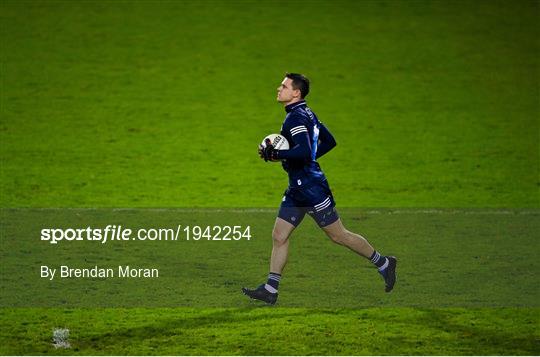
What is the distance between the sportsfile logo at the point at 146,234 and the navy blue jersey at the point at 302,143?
13.1 ft

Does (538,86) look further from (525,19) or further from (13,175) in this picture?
(13,175)

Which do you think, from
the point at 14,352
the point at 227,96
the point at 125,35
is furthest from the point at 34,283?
the point at 125,35

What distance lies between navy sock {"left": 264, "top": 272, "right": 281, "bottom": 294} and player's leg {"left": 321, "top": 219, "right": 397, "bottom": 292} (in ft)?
2.15

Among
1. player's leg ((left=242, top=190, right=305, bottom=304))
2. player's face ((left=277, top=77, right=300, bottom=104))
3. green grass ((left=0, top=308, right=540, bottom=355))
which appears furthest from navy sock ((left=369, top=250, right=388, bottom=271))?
player's face ((left=277, top=77, right=300, bottom=104))

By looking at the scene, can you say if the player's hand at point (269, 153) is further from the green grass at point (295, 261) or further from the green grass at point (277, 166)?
the green grass at point (295, 261)

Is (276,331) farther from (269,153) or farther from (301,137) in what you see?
(301,137)

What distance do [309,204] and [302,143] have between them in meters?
0.67

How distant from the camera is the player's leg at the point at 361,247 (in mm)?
10500

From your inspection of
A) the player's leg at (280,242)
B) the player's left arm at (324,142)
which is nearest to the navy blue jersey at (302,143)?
the player's left arm at (324,142)

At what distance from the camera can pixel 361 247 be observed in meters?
10.6

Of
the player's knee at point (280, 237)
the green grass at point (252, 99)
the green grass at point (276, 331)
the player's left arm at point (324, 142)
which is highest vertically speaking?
the green grass at point (252, 99)

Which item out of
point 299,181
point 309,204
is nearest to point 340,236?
point 309,204

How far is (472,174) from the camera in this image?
61.8 feet

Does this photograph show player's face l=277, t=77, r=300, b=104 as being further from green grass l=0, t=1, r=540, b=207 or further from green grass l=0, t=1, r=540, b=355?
green grass l=0, t=1, r=540, b=207
